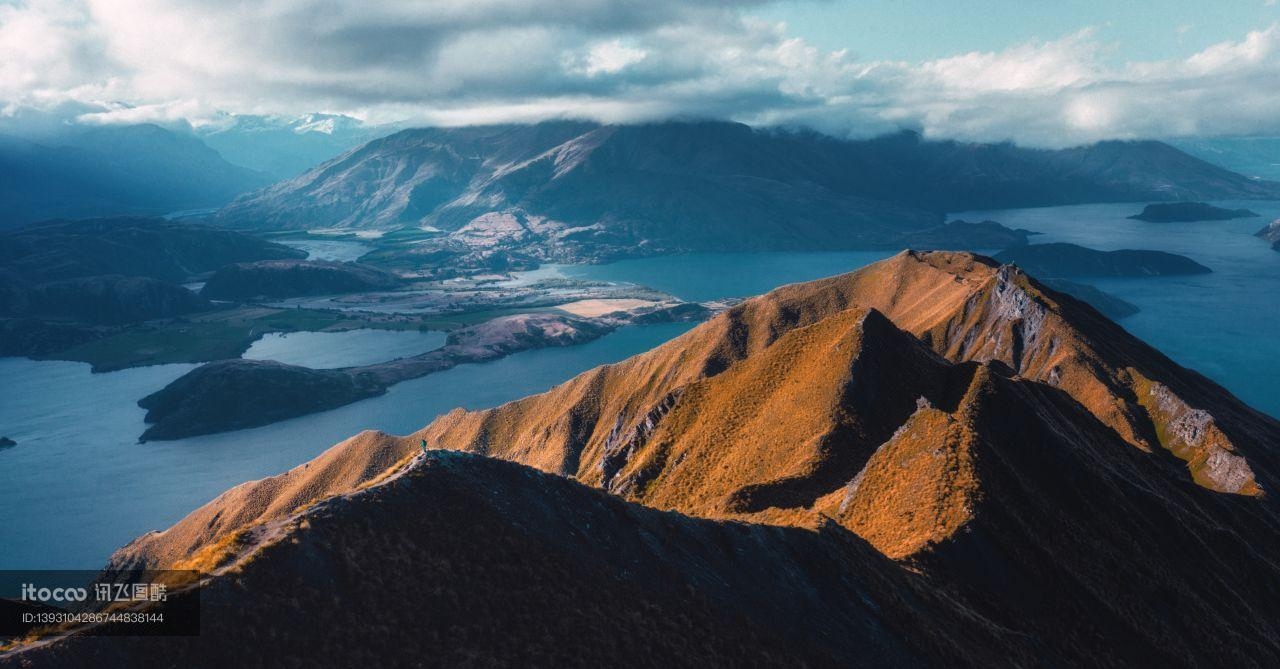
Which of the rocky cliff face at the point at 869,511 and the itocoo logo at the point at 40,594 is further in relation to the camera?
the rocky cliff face at the point at 869,511

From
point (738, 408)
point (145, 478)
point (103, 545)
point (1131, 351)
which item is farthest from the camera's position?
point (145, 478)

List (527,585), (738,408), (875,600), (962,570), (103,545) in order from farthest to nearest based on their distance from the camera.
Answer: (103,545)
(738,408)
(962,570)
(875,600)
(527,585)

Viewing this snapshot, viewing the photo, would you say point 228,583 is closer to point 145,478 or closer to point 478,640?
point 478,640

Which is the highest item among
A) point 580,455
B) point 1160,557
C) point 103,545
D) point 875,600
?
point 875,600

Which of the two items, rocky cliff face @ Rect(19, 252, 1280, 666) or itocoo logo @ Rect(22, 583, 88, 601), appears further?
rocky cliff face @ Rect(19, 252, 1280, 666)

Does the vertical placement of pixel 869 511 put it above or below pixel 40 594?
below

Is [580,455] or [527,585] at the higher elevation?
[527,585]

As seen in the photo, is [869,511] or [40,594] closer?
[40,594]

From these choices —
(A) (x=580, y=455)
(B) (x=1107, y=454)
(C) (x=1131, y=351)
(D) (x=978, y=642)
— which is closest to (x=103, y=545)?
(A) (x=580, y=455)
